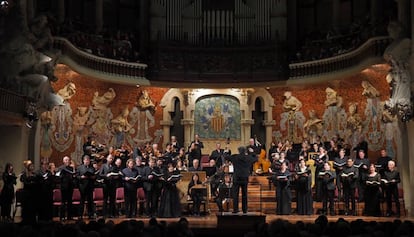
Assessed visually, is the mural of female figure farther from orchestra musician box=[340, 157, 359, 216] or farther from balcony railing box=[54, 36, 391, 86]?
orchestra musician box=[340, 157, 359, 216]

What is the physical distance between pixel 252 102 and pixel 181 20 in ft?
11.3

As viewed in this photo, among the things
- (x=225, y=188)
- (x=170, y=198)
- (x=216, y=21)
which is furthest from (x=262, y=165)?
(x=216, y=21)

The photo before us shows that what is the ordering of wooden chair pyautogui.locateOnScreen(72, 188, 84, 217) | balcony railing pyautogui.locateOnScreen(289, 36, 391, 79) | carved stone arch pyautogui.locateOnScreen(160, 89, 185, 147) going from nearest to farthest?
wooden chair pyautogui.locateOnScreen(72, 188, 84, 217) → balcony railing pyautogui.locateOnScreen(289, 36, 391, 79) → carved stone arch pyautogui.locateOnScreen(160, 89, 185, 147)

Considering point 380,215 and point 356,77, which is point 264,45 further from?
point 380,215

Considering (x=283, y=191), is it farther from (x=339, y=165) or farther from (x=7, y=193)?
(x=7, y=193)

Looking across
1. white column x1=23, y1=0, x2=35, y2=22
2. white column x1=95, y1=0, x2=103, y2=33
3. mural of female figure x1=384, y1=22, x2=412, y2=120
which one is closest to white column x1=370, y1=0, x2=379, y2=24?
mural of female figure x1=384, y1=22, x2=412, y2=120

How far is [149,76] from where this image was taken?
19.3m

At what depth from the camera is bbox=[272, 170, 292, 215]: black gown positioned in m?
14.0

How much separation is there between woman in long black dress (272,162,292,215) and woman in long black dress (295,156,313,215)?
8.3 inches

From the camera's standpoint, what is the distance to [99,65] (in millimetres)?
17781

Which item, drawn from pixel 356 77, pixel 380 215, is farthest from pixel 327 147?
pixel 380 215

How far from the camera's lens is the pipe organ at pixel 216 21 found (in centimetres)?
1995

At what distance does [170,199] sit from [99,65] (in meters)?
5.72

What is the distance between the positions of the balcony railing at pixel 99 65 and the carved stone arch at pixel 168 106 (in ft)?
4.76
